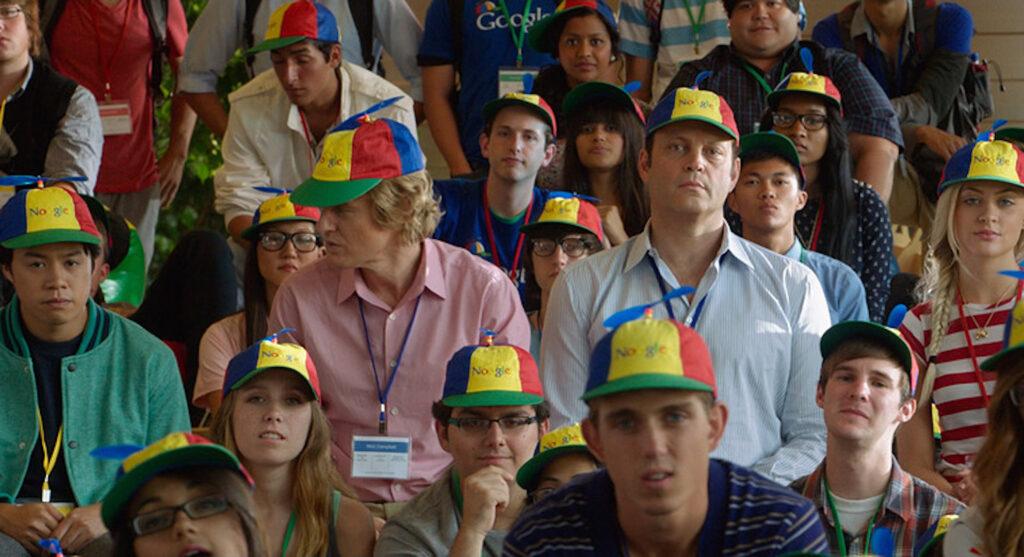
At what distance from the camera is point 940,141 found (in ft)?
21.1

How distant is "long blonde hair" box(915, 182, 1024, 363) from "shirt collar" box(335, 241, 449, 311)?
1490 mm

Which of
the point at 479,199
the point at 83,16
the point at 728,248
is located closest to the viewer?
the point at 728,248

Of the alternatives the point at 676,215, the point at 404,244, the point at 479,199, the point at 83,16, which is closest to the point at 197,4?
the point at 83,16

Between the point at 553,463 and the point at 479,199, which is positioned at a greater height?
the point at 479,199

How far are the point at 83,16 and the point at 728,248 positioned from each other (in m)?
3.68

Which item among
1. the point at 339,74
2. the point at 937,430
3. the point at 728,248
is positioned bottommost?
the point at 937,430

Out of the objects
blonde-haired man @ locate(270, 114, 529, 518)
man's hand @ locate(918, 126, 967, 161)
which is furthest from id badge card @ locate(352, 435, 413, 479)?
man's hand @ locate(918, 126, 967, 161)

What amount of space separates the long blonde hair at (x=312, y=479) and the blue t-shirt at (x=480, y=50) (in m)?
2.70

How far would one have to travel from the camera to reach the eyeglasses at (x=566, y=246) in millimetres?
5129

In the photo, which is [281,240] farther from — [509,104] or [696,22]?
[696,22]

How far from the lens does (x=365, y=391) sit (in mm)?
4328

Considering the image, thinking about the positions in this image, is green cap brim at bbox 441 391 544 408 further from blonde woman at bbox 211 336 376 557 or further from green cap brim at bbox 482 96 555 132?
green cap brim at bbox 482 96 555 132

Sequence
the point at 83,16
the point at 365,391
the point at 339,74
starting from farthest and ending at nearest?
the point at 83,16 < the point at 339,74 < the point at 365,391

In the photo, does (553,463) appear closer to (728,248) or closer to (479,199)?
(728,248)
